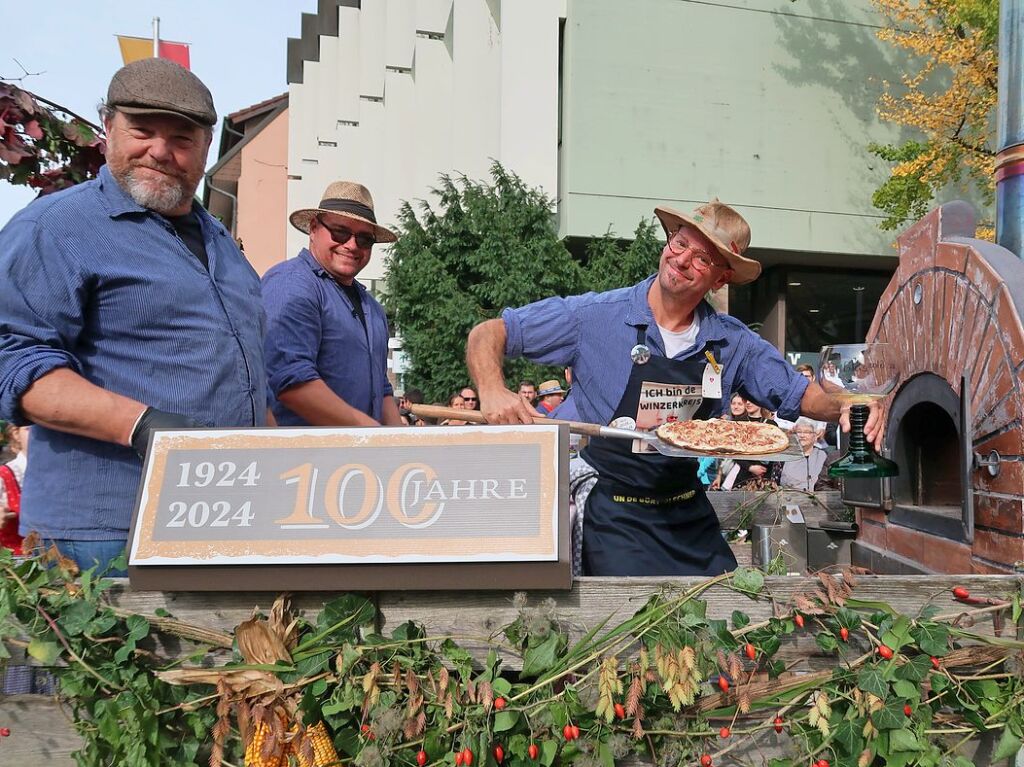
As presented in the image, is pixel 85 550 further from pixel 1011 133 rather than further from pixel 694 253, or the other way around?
pixel 1011 133

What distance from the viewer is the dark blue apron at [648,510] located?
7.93 ft

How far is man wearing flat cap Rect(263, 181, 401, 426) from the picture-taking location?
8.84 feet

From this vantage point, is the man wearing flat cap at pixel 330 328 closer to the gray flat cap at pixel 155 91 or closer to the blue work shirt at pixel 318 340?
the blue work shirt at pixel 318 340

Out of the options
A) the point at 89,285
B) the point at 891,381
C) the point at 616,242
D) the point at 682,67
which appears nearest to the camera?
the point at 89,285

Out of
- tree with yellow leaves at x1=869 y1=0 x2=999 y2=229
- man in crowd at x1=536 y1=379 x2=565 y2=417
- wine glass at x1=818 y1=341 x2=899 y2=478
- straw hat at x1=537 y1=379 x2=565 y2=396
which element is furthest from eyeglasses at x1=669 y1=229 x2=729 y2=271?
tree with yellow leaves at x1=869 y1=0 x2=999 y2=229

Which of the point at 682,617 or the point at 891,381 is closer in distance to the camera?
the point at 682,617

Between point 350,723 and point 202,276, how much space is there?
3.84ft

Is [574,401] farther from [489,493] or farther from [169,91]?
[169,91]

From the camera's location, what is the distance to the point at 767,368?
9.00 feet

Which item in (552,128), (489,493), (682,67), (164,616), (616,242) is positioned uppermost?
(682,67)

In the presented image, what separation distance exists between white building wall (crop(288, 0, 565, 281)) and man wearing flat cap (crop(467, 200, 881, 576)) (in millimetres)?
10673

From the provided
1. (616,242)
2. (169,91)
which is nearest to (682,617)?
(169,91)

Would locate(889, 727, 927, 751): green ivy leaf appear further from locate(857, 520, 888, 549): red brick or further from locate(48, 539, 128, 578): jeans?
locate(857, 520, 888, 549): red brick

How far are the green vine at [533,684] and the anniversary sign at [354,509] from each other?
0.27 ft
